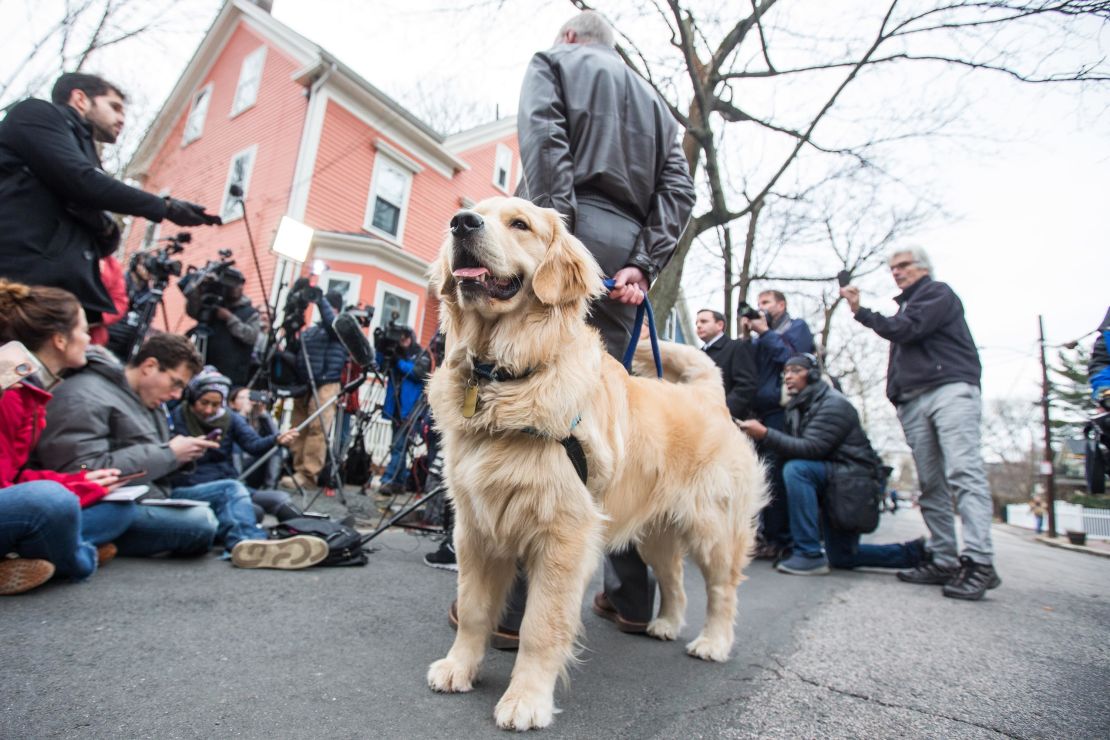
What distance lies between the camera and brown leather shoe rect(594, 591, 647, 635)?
2799 mm

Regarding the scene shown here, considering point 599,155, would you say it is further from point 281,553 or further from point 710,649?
point 281,553

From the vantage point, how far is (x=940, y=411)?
420cm

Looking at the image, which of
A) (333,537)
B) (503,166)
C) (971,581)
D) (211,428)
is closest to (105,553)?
(333,537)

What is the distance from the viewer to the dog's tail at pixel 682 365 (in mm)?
3148

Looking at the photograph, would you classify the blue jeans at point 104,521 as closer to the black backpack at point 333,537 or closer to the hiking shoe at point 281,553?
the hiking shoe at point 281,553

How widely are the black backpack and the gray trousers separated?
4.18 metres

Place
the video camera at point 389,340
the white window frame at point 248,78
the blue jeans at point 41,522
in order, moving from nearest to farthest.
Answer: the blue jeans at point 41,522
the video camera at point 389,340
the white window frame at point 248,78

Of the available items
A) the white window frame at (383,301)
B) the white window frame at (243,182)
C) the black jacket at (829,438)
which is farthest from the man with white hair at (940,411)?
the white window frame at (243,182)

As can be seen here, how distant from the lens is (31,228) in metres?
2.99

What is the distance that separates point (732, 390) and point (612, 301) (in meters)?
3.27

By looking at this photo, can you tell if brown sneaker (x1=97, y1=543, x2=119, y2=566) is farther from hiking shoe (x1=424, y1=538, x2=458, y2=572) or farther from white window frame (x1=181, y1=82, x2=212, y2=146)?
white window frame (x1=181, y1=82, x2=212, y2=146)

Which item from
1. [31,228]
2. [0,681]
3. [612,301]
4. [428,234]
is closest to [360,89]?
[428,234]

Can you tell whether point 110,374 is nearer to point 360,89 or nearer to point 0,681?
point 0,681

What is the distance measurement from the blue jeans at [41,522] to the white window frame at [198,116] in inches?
723
